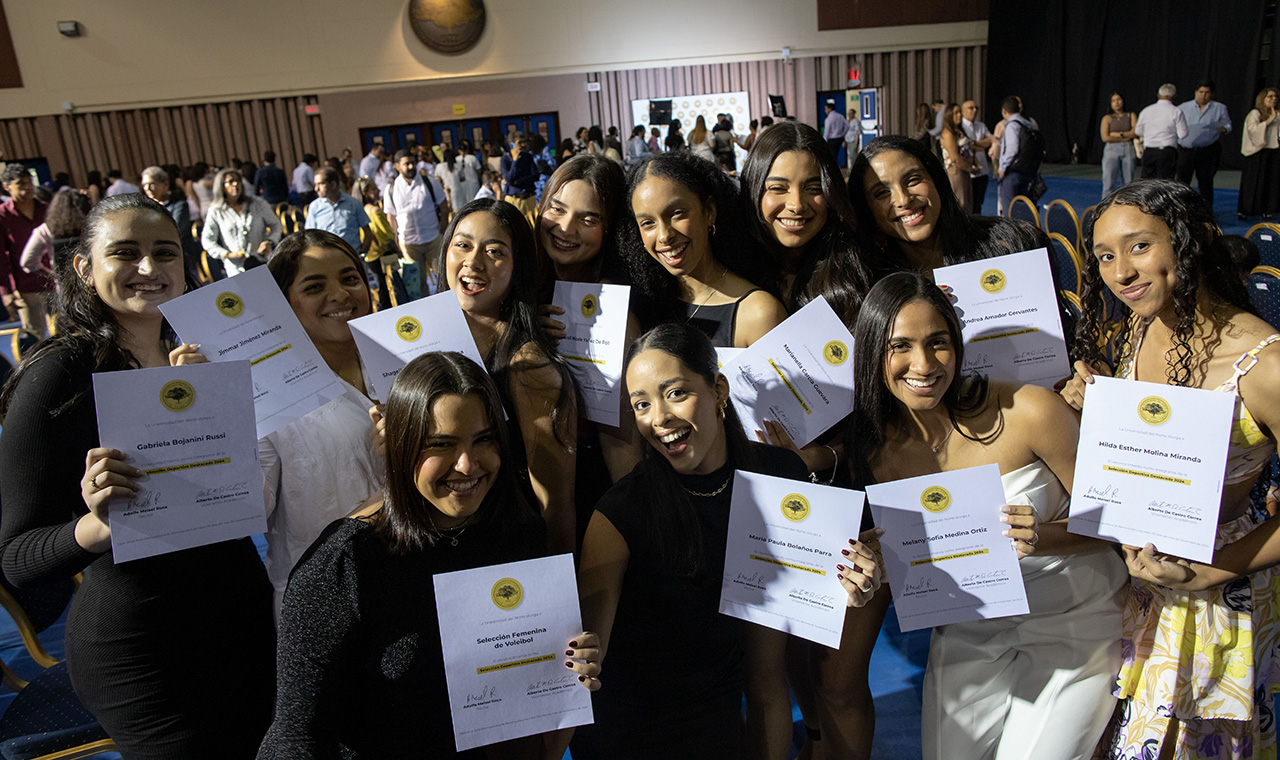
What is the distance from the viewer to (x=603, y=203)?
247 cm

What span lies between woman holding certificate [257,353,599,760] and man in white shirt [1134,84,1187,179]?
11.1 m

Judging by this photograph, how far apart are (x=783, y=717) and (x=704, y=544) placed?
603mm

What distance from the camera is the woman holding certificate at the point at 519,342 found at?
2.09 meters

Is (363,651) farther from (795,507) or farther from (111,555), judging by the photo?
(795,507)

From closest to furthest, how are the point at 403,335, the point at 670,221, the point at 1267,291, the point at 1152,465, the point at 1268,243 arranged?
the point at 1152,465
the point at 403,335
the point at 670,221
the point at 1267,291
the point at 1268,243

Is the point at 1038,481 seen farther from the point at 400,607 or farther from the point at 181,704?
the point at 181,704

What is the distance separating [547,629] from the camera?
1541 mm

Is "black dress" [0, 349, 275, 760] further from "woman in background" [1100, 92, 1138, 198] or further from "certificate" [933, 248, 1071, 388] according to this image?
"woman in background" [1100, 92, 1138, 198]

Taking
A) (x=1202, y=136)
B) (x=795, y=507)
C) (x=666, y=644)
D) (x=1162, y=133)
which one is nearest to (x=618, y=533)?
(x=666, y=644)

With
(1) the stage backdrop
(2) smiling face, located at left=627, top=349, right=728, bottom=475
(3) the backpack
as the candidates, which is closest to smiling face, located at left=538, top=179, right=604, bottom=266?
(2) smiling face, located at left=627, top=349, right=728, bottom=475

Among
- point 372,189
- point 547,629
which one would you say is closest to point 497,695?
point 547,629

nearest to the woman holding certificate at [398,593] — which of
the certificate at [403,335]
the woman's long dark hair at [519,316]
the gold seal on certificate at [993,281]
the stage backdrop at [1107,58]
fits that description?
the certificate at [403,335]

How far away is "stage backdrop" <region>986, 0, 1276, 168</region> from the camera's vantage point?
499 inches
